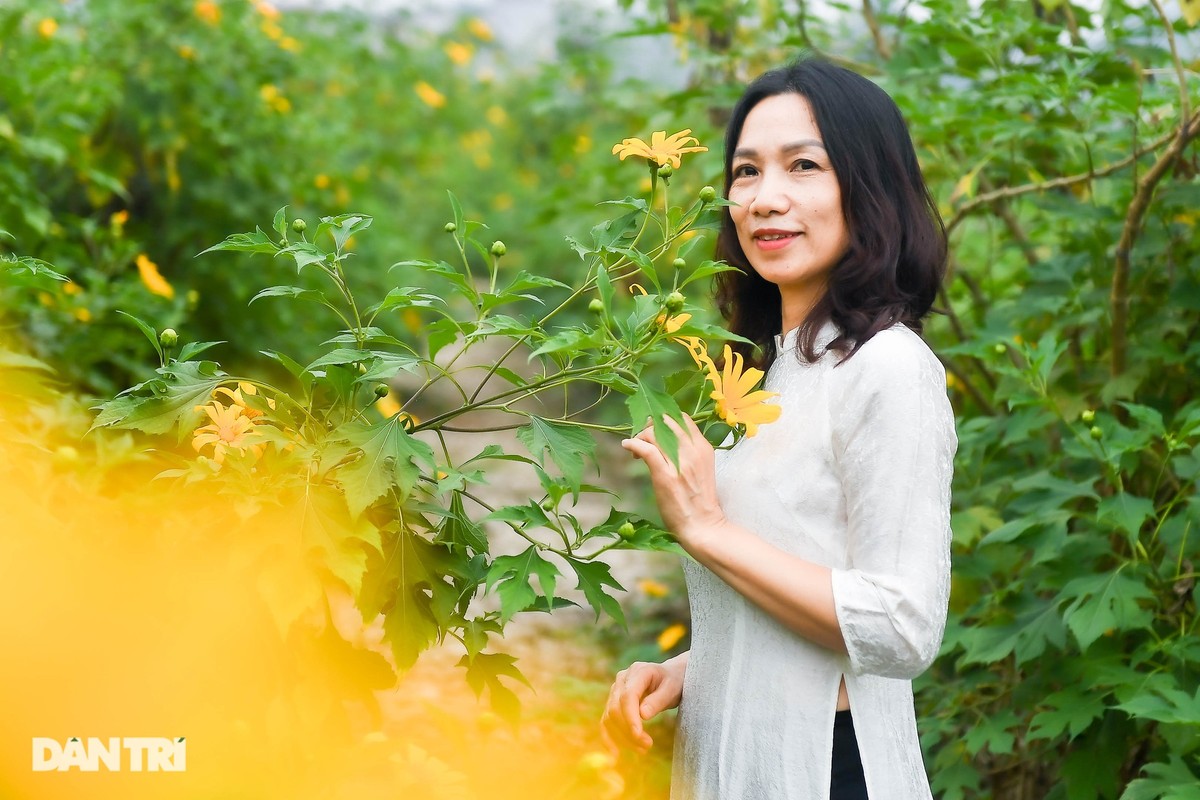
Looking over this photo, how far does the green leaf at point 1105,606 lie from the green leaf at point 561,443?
1.12 metres

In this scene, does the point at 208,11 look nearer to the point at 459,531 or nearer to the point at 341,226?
the point at 341,226

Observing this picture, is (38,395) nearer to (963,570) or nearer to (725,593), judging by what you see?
(725,593)

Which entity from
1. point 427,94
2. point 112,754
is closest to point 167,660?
point 112,754

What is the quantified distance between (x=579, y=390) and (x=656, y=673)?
5.02 m

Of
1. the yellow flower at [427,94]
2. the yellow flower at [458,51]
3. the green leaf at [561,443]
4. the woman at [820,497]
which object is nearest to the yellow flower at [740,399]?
the woman at [820,497]

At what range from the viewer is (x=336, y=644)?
1307 millimetres

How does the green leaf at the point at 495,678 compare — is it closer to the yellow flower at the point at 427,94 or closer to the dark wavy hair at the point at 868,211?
the dark wavy hair at the point at 868,211

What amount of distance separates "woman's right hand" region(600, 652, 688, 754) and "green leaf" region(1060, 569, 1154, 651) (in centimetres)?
76

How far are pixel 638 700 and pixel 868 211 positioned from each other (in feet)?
2.47

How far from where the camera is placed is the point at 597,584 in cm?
128

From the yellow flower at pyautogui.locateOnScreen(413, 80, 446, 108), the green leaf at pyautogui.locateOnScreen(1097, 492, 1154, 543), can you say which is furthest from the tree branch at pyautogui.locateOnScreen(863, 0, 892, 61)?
the yellow flower at pyautogui.locateOnScreen(413, 80, 446, 108)

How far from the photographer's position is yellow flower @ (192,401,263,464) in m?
1.27

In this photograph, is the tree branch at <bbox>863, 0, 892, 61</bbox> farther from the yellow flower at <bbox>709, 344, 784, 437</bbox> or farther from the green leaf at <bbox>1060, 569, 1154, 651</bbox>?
the yellow flower at <bbox>709, 344, 784, 437</bbox>

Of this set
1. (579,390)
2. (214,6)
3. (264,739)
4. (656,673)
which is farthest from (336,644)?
(579,390)
